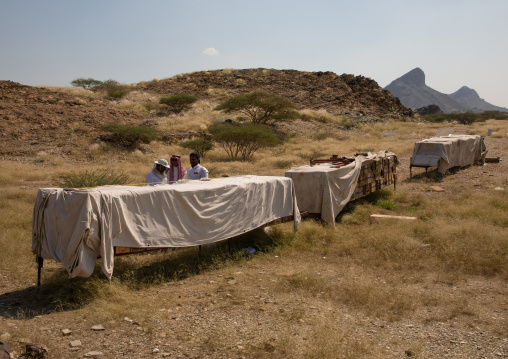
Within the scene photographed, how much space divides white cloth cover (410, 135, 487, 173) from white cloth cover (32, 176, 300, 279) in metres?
8.69

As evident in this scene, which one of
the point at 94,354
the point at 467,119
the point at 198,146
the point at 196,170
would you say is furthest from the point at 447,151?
the point at 467,119

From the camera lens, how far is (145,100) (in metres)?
38.6

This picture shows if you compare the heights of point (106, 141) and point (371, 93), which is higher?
point (371, 93)

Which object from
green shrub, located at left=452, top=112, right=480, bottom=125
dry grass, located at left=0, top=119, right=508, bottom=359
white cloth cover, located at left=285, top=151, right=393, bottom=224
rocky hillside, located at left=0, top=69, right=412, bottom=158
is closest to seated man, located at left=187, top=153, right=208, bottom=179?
dry grass, located at left=0, top=119, right=508, bottom=359

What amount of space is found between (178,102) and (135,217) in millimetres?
30271

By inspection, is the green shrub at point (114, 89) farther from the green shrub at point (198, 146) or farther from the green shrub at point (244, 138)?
the green shrub at point (198, 146)

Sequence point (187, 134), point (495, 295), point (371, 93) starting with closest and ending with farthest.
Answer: point (495, 295) → point (187, 134) → point (371, 93)

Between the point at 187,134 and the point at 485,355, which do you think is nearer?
the point at 485,355

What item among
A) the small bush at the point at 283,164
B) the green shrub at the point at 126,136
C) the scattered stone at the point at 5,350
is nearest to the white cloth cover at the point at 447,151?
the small bush at the point at 283,164

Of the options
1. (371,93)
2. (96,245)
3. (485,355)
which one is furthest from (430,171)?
(371,93)

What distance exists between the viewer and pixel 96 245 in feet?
14.7

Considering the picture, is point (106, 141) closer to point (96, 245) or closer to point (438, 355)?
point (96, 245)

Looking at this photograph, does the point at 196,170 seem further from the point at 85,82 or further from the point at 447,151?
the point at 85,82

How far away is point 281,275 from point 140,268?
202 centimetres
